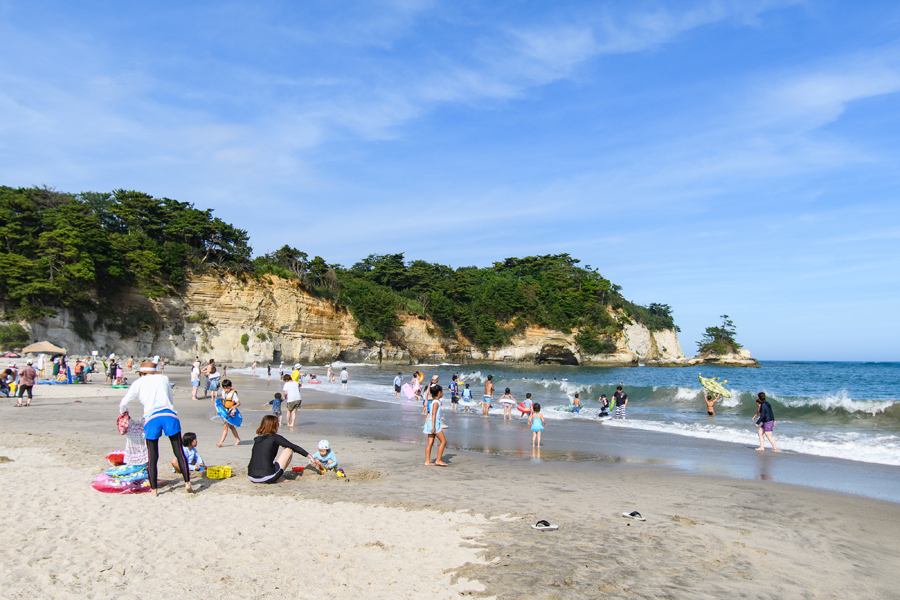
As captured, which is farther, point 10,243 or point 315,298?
point 315,298

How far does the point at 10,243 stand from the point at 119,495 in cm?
4129

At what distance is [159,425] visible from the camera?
6.23m

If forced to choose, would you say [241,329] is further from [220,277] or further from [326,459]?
[326,459]

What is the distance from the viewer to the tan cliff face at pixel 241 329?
131 feet

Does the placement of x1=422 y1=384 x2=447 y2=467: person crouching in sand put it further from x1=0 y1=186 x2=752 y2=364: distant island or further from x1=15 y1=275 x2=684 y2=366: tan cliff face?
x1=15 y1=275 x2=684 y2=366: tan cliff face

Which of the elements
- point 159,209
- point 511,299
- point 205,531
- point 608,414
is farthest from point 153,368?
point 511,299

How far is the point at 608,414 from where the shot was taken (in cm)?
1862

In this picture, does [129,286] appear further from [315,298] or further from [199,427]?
[199,427]

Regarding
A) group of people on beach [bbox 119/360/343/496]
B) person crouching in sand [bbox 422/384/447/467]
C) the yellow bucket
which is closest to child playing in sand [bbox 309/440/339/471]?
group of people on beach [bbox 119/360/343/496]

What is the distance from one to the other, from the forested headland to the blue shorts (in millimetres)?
36470

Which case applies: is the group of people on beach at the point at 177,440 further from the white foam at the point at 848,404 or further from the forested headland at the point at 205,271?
the forested headland at the point at 205,271

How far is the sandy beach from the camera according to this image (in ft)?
13.4

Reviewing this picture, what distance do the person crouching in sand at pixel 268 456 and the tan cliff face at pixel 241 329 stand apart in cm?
3699

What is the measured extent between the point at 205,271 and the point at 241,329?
6.13 metres
